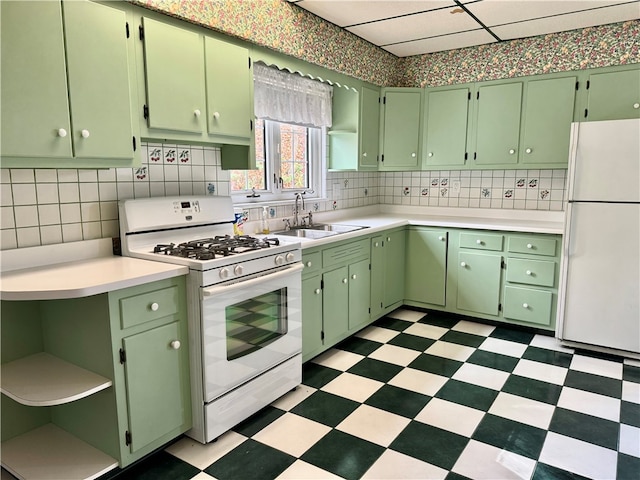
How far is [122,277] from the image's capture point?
69.6 inches

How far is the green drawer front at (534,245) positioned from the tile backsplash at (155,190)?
2.15 ft

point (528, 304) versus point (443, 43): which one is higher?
point (443, 43)

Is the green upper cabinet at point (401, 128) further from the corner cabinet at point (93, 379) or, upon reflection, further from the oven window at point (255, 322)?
the corner cabinet at point (93, 379)

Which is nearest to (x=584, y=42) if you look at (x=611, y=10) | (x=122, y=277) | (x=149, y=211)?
(x=611, y=10)

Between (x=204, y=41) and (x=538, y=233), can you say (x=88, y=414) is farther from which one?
(x=538, y=233)

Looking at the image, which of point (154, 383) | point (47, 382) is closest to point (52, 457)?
point (47, 382)

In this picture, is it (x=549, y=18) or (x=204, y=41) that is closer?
(x=204, y=41)

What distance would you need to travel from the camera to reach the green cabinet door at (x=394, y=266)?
3711 mm

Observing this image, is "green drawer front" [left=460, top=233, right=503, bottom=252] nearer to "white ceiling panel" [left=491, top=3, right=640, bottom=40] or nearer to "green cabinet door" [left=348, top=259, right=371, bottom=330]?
"green cabinet door" [left=348, top=259, right=371, bottom=330]

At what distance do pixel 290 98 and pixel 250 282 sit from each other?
1747 millimetres

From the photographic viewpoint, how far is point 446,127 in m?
4.02

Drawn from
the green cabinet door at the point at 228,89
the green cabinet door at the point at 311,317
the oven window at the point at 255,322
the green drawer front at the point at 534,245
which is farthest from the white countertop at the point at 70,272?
the green drawer front at the point at 534,245

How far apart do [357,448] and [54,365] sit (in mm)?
1416

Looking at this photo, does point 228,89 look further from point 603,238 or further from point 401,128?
point 603,238
